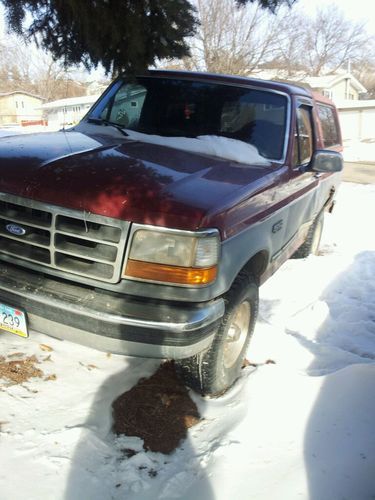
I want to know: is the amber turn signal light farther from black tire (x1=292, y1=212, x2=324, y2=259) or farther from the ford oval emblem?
black tire (x1=292, y1=212, x2=324, y2=259)

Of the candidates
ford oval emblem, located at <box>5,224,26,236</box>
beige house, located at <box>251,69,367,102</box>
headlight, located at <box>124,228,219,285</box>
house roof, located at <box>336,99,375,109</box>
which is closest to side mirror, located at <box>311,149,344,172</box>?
headlight, located at <box>124,228,219,285</box>

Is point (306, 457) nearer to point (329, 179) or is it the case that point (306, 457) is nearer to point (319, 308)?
point (319, 308)

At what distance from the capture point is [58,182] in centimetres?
253

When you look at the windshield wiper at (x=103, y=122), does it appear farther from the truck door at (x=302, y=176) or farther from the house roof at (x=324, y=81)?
the house roof at (x=324, y=81)

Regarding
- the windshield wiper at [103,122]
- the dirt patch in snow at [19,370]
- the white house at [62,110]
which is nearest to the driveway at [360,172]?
the windshield wiper at [103,122]

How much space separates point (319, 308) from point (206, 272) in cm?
209

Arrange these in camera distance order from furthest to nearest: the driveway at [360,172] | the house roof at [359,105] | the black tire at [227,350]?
the house roof at [359,105] < the driveway at [360,172] < the black tire at [227,350]

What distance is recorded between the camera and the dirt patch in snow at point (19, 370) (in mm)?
2975

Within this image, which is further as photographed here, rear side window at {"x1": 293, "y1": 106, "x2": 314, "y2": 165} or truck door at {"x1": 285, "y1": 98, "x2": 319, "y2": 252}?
rear side window at {"x1": 293, "y1": 106, "x2": 314, "y2": 165}

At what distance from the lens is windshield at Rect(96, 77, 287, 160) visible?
3836 millimetres

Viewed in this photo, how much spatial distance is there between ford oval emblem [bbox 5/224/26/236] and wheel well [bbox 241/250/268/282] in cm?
137

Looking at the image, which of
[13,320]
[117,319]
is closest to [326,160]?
[117,319]

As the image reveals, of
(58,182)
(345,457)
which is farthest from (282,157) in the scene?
(345,457)

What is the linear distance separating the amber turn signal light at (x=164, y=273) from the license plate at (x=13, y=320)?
0.65 metres
